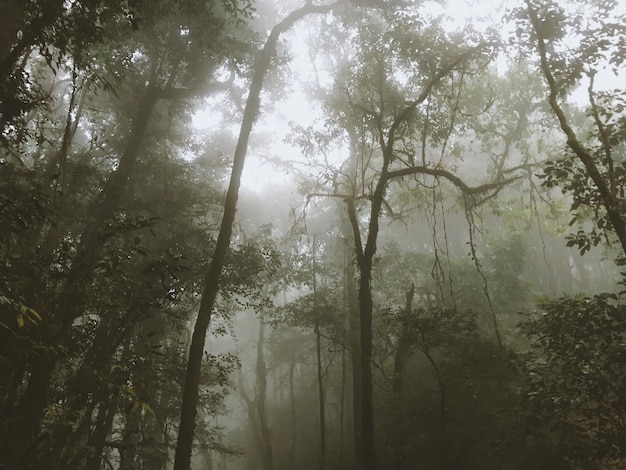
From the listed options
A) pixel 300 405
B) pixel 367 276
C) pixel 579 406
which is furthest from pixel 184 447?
pixel 300 405

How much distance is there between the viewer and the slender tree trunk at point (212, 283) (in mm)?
7449

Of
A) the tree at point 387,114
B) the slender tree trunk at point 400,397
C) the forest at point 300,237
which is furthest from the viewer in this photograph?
the slender tree trunk at point 400,397

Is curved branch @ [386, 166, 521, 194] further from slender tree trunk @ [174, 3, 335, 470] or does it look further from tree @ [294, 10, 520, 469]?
slender tree trunk @ [174, 3, 335, 470]

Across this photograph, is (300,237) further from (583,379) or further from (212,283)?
(583,379)

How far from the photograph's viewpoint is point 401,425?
1216 centimetres

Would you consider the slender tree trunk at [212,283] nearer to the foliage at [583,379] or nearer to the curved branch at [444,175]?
the curved branch at [444,175]

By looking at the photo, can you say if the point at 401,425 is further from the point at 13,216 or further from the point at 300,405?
the point at 300,405

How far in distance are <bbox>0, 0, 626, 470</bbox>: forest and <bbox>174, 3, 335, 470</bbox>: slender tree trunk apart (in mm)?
43

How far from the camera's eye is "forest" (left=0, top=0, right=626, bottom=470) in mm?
4824

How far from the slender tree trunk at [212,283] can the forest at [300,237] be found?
0.14 feet

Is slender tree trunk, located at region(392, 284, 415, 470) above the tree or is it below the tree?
below

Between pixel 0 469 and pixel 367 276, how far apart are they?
292 inches

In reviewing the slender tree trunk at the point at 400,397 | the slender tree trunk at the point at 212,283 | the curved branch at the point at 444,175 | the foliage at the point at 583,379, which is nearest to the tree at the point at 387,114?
the curved branch at the point at 444,175

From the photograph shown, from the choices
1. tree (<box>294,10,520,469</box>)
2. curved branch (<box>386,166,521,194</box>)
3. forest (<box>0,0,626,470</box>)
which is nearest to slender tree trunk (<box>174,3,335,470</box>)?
forest (<box>0,0,626,470</box>)
